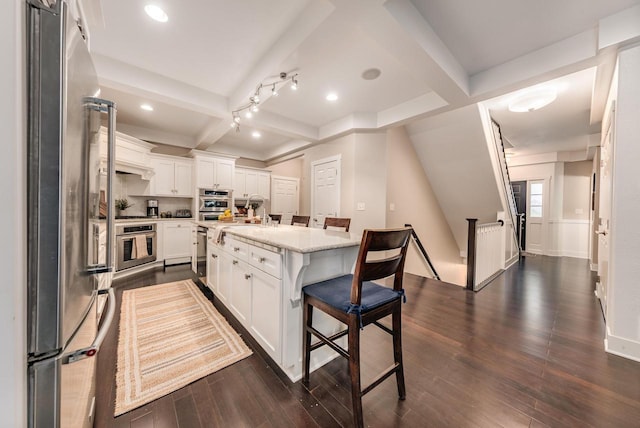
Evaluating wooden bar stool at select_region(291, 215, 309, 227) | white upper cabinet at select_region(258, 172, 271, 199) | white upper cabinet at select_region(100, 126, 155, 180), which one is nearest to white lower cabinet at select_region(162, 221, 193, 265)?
white upper cabinet at select_region(100, 126, 155, 180)

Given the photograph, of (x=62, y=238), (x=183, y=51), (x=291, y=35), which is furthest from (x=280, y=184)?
(x=62, y=238)

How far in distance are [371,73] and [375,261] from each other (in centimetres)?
245

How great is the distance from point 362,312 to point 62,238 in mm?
1206

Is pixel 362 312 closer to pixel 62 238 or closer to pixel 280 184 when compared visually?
pixel 62 238

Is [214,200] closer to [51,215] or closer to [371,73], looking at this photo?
[371,73]

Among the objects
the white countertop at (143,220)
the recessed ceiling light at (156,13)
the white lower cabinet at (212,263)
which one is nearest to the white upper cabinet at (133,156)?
the white countertop at (143,220)

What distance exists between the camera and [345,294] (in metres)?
1.40

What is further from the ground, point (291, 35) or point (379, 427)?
point (291, 35)

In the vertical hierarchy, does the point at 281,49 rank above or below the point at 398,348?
above

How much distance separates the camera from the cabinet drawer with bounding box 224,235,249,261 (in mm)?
2006

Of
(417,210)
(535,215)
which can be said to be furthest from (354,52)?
(535,215)

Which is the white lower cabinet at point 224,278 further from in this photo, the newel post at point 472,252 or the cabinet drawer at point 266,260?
the newel post at point 472,252

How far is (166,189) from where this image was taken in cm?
475
